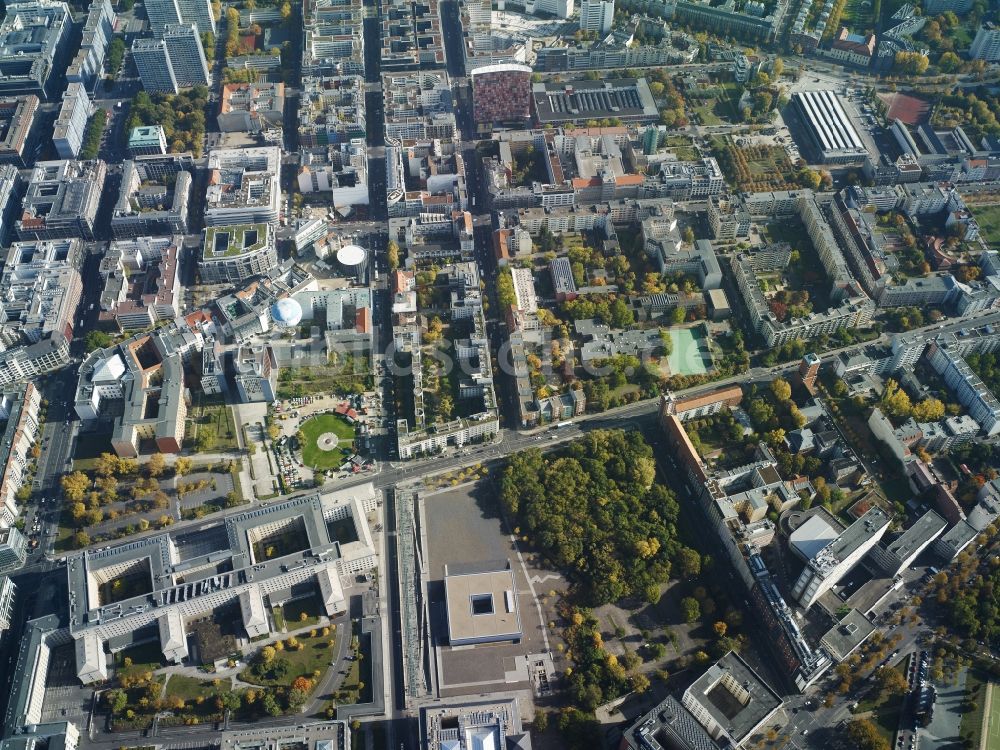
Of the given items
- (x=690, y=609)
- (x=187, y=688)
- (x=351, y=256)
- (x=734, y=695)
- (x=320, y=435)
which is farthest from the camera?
(x=351, y=256)

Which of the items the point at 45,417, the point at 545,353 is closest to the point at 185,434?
the point at 45,417

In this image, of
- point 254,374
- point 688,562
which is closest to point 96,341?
point 254,374

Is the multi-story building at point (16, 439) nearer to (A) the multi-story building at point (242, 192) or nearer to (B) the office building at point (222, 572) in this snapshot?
(B) the office building at point (222, 572)

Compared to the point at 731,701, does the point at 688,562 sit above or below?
above

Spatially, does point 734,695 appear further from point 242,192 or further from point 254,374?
point 242,192

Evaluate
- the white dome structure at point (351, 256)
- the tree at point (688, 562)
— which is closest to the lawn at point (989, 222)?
the tree at point (688, 562)

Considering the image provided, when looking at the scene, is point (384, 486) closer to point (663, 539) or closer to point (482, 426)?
point (482, 426)
